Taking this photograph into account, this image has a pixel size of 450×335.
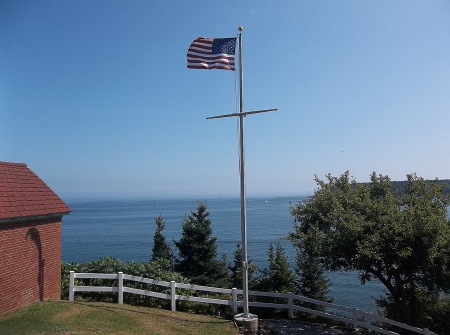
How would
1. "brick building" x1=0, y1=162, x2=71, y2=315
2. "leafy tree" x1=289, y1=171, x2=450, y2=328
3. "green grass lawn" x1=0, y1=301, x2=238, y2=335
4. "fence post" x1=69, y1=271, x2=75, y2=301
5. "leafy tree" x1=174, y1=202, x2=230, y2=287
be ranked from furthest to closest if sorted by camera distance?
1. "leafy tree" x1=174, y1=202, x2=230, y2=287
2. "fence post" x1=69, y1=271, x2=75, y2=301
3. "leafy tree" x1=289, y1=171, x2=450, y2=328
4. "brick building" x1=0, y1=162, x2=71, y2=315
5. "green grass lawn" x1=0, y1=301, x2=238, y2=335

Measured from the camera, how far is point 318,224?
583 inches

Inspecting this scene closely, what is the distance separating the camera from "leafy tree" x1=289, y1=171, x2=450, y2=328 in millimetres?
11016

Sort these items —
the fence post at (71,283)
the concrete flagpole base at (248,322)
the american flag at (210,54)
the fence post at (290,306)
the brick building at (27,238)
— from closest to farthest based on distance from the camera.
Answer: the brick building at (27,238)
the concrete flagpole base at (248,322)
the american flag at (210,54)
the fence post at (71,283)
the fence post at (290,306)

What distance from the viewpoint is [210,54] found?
11320 mm

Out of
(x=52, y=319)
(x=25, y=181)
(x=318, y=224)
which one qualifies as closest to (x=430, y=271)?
(x=318, y=224)

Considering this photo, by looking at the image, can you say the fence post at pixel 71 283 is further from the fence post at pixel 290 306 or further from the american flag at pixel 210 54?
the american flag at pixel 210 54

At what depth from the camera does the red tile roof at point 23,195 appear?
10.9 metres

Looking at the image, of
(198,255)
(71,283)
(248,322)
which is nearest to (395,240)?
(248,322)

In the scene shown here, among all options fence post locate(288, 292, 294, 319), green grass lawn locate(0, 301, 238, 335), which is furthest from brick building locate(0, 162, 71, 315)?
fence post locate(288, 292, 294, 319)

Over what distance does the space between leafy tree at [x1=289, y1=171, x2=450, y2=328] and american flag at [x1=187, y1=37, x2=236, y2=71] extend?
6113 millimetres

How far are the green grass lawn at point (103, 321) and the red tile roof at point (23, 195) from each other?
2.72 m

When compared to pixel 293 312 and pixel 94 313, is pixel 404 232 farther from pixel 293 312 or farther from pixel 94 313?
pixel 94 313

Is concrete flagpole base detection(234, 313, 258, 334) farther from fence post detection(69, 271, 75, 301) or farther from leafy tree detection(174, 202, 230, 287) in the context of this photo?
leafy tree detection(174, 202, 230, 287)

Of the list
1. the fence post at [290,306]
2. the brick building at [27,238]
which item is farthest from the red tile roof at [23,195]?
the fence post at [290,306]
